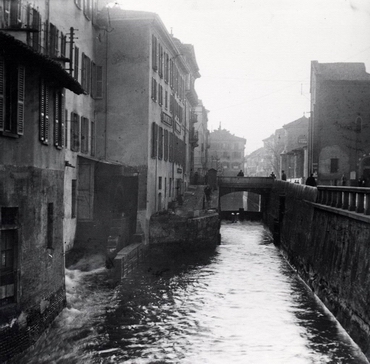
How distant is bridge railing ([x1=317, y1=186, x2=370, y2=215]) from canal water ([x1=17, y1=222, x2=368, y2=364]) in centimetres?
399

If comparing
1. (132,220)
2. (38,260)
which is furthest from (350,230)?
(132,220)

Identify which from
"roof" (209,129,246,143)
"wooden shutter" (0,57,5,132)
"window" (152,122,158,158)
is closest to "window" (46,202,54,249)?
"wooden shutter" (0,57,5,132)

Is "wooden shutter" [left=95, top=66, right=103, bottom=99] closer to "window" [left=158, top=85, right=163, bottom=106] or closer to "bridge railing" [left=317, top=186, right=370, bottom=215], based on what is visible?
"window" [left=158, top=85, right=163, bottom=106]

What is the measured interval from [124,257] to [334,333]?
35.9 feet

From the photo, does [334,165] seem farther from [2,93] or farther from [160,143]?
[2,93]

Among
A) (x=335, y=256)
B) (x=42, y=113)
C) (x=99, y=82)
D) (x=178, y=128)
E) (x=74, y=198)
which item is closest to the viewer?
(x=42, y=113)

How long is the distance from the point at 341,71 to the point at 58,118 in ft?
137

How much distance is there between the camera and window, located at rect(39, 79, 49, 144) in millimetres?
14148

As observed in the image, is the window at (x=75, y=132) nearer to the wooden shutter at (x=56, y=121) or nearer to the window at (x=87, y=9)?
the window at (x=87, y=9)

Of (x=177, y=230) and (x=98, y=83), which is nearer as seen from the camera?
(x=98, y=83)

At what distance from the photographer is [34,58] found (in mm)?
12805

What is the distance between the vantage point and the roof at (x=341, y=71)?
50062 millimetres

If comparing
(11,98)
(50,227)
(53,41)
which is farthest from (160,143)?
(11,98)

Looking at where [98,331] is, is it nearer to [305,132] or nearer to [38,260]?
[38,260]
